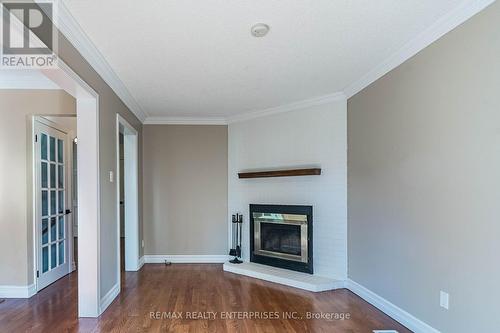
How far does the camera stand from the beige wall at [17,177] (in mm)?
3635

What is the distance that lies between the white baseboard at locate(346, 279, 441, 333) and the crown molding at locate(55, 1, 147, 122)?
11.5 ft

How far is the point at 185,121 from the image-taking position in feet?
18.0

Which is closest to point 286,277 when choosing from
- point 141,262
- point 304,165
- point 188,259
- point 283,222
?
point 283,222

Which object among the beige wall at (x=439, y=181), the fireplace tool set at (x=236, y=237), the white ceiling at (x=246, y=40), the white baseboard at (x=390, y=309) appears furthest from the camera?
the fireplace tool set at (x=236, y=237)

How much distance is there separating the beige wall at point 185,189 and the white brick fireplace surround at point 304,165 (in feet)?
0.76

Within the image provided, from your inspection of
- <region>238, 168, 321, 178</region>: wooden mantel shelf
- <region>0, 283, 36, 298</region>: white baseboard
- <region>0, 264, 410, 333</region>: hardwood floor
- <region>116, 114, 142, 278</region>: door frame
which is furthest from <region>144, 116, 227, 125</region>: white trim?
<region>0, 283, 36, 298</region>: white baseboard

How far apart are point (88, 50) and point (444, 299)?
3412mm

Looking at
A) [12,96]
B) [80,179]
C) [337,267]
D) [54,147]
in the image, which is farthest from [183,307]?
[12,96]

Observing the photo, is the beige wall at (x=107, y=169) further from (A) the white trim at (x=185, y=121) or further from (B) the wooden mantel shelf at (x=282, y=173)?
(B) the wooden mantel shelf at (x=282, y=173)

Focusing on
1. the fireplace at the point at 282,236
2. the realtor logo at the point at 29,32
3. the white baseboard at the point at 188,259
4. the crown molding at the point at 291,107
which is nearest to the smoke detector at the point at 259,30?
the realtor logo at the point at 29,32

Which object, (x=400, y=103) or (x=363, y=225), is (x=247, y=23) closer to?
(x=400, y=103)

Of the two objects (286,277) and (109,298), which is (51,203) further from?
(286,277)

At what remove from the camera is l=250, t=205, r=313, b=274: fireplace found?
4.33m

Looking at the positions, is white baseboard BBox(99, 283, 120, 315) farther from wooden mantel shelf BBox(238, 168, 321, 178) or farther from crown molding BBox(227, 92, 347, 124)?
crown molding BBox(227, 92, 347, 124)
